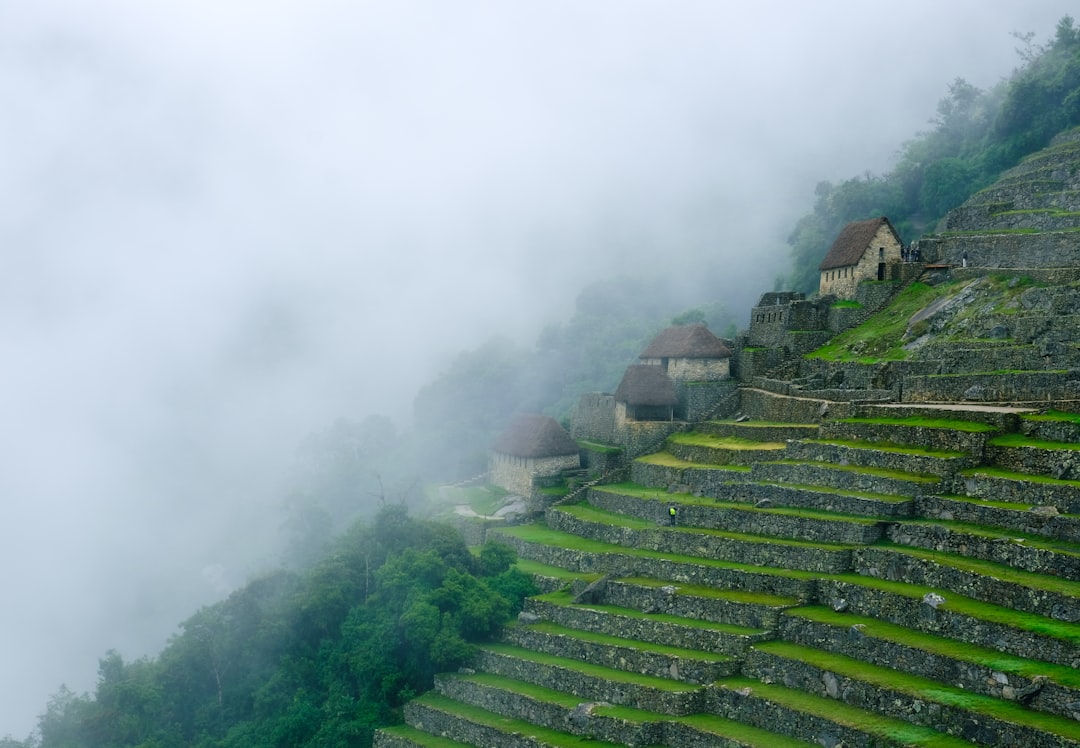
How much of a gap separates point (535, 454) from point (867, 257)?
47.6ft

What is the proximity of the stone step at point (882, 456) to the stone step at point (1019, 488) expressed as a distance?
54 centimetres

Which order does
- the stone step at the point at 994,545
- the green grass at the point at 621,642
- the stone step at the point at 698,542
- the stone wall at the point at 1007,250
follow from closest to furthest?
the stone step at the point at 994,545 → the green grass at the point at 621,642 → the stone step at the point at 698,542 → the stone wall at the point at 1007,250

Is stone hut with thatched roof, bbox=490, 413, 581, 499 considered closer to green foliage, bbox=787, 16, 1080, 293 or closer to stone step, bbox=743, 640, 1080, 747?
green foliage, bbox=787, 16, 1080, 293

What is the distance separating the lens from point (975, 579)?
26.9 metres

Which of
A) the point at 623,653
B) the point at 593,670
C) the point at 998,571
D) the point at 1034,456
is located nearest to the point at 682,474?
the point at 623,653

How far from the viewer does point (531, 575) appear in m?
40.4

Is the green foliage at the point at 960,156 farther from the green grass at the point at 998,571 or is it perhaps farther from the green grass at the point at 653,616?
the green grass at the point at 998,571

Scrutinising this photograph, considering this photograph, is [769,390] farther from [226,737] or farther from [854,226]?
[226,737]

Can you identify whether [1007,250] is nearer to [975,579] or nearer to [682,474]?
[682,474]

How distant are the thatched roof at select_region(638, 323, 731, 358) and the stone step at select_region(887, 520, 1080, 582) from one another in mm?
17613

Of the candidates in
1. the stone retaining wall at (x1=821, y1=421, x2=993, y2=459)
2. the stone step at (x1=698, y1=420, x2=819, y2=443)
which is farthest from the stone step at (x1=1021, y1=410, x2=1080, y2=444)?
the stone step at (x1=698, y1=420, x2=819, y2=443)

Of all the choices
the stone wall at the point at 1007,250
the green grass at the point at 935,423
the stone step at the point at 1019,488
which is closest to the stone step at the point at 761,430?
the green grass at the point at 935,423

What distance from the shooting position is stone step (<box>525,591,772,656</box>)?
30.6 metres

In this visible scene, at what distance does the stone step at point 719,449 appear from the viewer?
3953 centimetres
